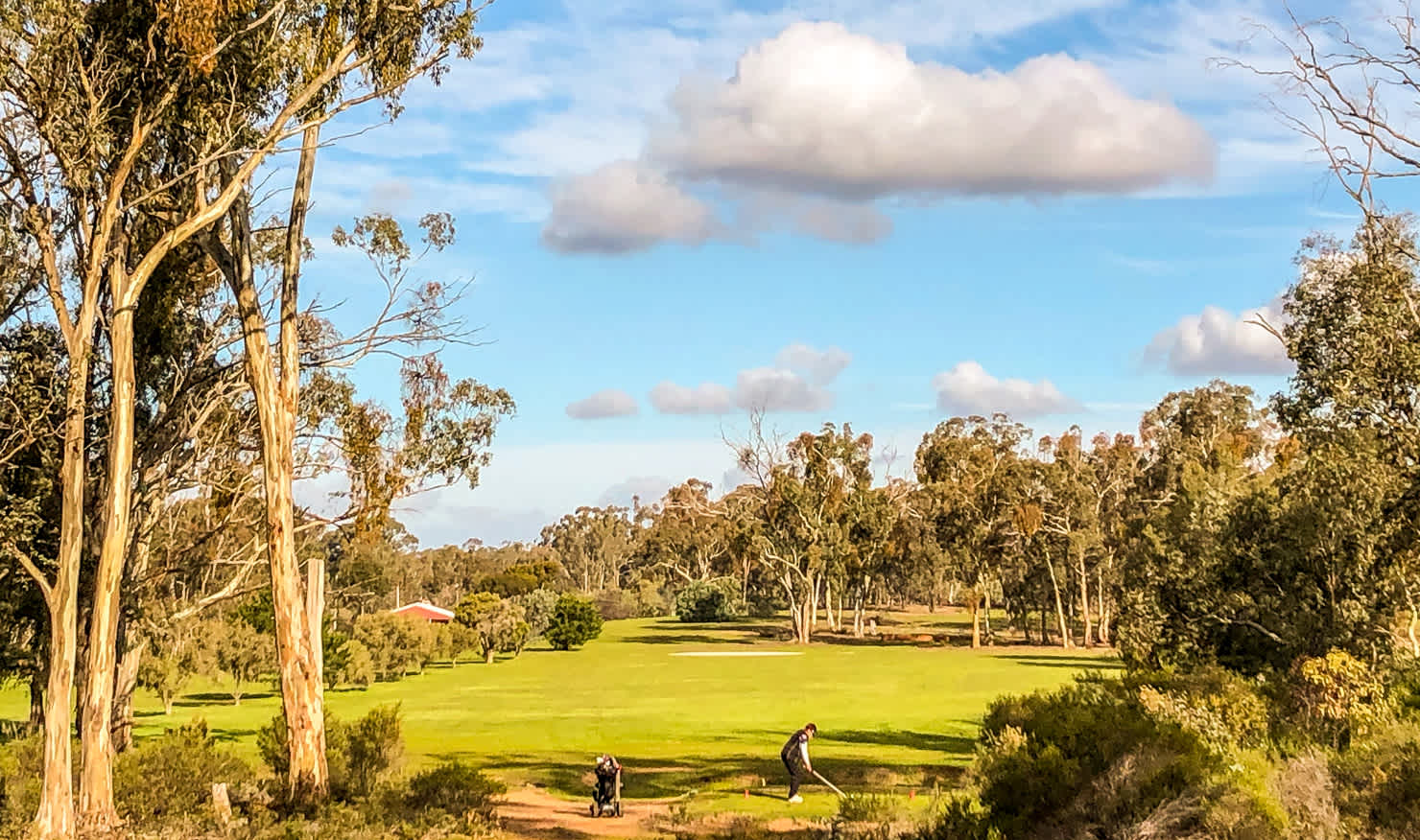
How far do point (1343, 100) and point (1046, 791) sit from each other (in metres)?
8.15

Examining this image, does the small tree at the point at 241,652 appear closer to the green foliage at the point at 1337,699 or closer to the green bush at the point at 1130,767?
the green bush at the point at 1130,767

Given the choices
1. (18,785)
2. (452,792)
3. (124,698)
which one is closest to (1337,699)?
(452,792)

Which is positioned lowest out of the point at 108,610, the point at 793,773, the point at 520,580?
the point at 793,773

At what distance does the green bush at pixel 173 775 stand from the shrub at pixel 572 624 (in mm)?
64031

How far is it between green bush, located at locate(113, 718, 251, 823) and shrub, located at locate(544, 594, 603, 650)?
2521 inches

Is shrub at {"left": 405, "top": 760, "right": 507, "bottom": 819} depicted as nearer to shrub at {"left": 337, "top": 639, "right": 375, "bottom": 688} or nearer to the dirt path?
the dirt path

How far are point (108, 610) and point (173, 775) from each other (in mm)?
3559

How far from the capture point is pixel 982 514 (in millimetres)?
79062

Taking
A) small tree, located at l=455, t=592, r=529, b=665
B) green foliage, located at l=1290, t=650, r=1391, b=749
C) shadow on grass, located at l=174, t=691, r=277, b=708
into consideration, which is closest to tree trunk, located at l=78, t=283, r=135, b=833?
green foliage, located at l=1290, t=650, r=1391, b=749

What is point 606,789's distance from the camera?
22.5 m

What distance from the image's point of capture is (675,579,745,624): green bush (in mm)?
117188

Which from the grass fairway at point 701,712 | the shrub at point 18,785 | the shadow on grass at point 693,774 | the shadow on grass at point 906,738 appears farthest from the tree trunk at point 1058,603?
the shrub at point 18,785

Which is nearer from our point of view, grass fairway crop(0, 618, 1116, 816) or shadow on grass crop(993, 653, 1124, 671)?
grass fairway crop(0, 618, 1116, 816)

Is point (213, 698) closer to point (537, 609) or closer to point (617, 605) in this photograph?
point (537, 609)
